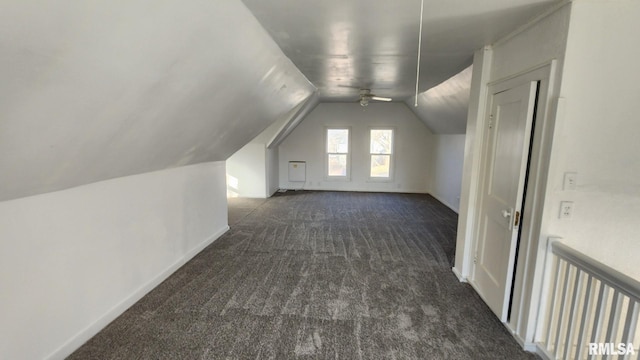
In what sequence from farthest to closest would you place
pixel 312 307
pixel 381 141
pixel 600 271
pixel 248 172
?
pixel 381 141
pixel 248 172
pixel 312 307
pixel 600 271

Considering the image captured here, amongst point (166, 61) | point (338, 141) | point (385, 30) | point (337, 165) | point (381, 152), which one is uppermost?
point (385, 30)

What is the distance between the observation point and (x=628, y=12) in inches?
66.3

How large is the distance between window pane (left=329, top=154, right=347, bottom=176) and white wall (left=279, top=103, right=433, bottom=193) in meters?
0.20

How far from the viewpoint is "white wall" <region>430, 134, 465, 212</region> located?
6.00 m

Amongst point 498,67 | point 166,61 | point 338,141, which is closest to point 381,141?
point 338,141

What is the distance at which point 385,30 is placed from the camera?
2.31 meters

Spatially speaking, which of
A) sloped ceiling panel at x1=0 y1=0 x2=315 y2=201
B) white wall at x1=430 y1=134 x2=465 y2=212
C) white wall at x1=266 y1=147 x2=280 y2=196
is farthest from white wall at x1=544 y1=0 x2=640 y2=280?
white wall at x1=266 y1=147 x2=280 y2=196

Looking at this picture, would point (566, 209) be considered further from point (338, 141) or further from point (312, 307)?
point (338, 141)

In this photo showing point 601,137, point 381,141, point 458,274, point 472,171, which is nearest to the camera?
point 601,137

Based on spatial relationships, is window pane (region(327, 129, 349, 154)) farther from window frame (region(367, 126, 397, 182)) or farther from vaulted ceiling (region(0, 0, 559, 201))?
vaulted ceiling (region(0, 0, 559, 201))

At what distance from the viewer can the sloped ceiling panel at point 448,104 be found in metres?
A: 4.09

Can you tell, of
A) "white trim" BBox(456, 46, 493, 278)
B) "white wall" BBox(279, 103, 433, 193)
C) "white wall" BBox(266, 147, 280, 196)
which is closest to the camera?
"white trim" BBox(456, 46, 493, 278)

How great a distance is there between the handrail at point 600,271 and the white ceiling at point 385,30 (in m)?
1.54

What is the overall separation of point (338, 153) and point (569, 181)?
6276 mm
